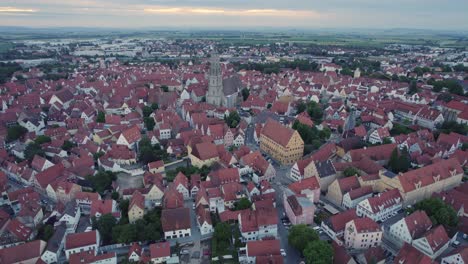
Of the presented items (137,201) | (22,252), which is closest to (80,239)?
(22,252)

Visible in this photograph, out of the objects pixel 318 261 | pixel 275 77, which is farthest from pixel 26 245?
pixel 275 77

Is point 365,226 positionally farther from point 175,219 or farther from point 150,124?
point 150,124

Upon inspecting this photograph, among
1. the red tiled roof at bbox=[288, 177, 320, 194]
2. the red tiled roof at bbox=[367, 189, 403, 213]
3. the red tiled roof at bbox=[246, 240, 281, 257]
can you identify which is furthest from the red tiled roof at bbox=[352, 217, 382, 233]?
the red tiled roof at bbox=[246, 240, 281, 257]

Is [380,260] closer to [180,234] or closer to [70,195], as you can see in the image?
[180,234]

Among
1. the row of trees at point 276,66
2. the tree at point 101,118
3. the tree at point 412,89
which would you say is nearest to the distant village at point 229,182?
the tree at point 101,118

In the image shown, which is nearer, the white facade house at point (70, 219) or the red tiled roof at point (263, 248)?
the red tiled roof at point (263, 248)

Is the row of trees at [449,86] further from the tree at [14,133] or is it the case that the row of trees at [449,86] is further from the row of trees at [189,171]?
the tree at [14,133]
